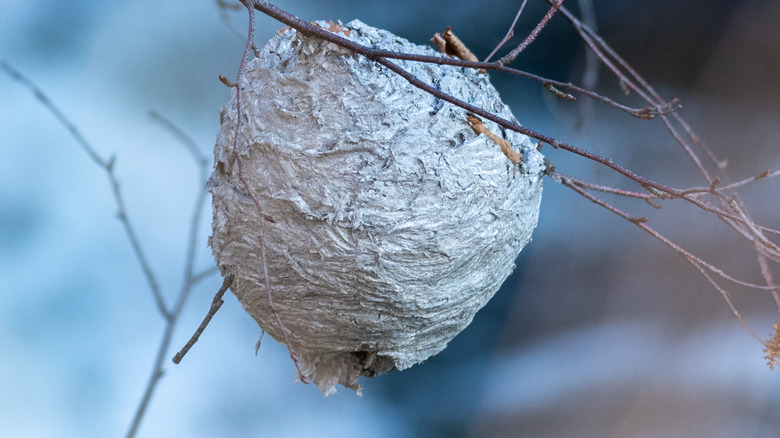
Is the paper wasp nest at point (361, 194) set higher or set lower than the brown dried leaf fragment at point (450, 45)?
lower

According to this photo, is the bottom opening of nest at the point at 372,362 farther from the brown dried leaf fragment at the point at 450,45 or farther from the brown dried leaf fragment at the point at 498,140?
the brown dried leaf fragment at the point at 450,45

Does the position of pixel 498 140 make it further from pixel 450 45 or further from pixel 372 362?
pixel 372 362

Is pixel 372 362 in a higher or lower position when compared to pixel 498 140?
lower

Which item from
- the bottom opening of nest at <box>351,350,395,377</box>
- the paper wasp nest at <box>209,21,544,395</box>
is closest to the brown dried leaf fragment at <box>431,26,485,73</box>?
the paper wasp nest at <box>209,21,544,395</box>

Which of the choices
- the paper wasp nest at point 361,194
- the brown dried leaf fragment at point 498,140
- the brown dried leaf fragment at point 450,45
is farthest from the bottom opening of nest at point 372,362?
the brown dried leaf fragment at point 450,45

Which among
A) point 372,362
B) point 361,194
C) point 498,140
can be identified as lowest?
point 372,362

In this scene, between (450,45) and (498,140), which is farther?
(450,45)

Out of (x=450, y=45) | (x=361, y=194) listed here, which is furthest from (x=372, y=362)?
(x=450, y=45)
